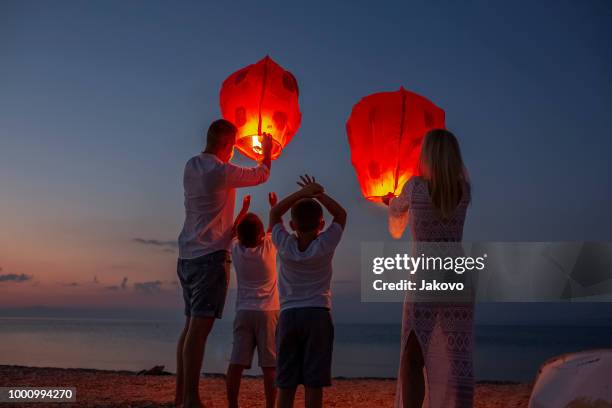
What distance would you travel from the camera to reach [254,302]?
389 cm

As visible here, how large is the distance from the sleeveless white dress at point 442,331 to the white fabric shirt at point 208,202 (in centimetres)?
121

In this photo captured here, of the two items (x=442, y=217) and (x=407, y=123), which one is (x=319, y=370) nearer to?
(x=442, y=217)

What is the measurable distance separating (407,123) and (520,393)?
9.10ft

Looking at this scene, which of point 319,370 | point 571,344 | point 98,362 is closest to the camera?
point 319,370

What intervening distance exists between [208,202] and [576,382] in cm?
244

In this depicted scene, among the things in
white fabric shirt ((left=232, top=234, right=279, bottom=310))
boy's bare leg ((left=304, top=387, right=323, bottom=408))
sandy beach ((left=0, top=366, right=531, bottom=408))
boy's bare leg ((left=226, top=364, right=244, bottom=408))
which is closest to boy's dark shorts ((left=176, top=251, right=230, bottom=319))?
white fabric shirt ((left=232, top=234, right=279, bottom=310))

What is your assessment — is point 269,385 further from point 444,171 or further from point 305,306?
point 444,171

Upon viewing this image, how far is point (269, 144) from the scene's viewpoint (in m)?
4.08

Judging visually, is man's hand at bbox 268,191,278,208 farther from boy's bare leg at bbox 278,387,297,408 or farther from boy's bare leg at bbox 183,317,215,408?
boy's bare leg at bbox 278,387,297,408

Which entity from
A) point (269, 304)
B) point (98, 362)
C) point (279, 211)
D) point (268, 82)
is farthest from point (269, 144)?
point (98, 362)

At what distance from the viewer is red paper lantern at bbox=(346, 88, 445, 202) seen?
4.26 metres

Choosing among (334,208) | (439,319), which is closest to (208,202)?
(334,208)

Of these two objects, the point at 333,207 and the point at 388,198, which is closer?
the point at 333,207

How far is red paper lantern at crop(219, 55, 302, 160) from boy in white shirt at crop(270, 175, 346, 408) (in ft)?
4.25
